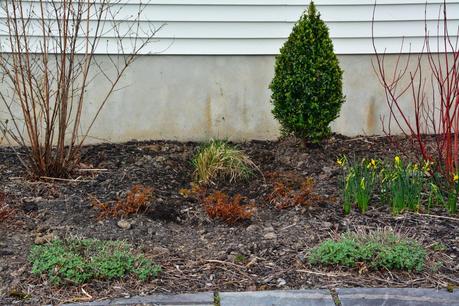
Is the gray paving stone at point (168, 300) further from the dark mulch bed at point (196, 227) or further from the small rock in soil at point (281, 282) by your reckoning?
the small rock in soil at point (281, 282)

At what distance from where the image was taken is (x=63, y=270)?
4059 mm

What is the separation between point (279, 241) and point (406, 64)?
9.76 feet

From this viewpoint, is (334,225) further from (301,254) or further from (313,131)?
(313,131)

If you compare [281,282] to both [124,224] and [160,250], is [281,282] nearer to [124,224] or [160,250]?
[160,250]

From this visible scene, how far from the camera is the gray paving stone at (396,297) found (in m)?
3.87

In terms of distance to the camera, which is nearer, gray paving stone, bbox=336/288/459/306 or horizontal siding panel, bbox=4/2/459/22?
gray paving stone, bbox=336/288/459/306

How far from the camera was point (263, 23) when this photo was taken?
6711mm

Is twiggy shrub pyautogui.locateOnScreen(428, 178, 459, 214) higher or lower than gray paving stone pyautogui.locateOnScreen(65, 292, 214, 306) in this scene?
higher

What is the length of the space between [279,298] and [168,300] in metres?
0.58

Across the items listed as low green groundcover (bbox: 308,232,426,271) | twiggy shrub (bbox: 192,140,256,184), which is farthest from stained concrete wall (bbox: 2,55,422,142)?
low green groundcover (bbox: 308,232,426,271)

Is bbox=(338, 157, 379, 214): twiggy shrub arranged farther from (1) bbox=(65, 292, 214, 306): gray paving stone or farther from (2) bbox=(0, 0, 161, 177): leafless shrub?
(2) bbox=(0, 0, 161, 177): leafless shrub

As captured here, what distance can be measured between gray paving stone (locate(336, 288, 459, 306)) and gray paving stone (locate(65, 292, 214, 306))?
71 centimetres

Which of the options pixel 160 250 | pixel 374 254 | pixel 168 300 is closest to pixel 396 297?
pixel 374 254

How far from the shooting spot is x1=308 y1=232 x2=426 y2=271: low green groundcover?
4199 mm
